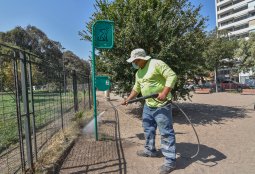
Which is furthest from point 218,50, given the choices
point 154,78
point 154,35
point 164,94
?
point 164,94

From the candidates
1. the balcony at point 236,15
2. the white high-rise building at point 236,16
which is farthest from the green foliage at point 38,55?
the balcony at point 236,15

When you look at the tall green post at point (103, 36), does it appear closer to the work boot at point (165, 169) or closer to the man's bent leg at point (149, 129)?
the man's bent leg at point (149, 129)

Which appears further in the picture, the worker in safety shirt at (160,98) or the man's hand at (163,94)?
the worker in safety shirt at (160,98)

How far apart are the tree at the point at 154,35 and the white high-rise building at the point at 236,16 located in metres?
59.7

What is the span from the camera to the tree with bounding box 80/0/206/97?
1022cm

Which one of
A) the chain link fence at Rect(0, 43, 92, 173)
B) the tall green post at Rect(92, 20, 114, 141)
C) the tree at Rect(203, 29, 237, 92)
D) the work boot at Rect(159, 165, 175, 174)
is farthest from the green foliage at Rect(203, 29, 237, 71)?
the work boot at Rect(159, 165, 175, 174)

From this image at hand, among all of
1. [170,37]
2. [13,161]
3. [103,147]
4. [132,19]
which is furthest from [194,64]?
[13,161]

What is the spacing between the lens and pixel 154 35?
10375mm

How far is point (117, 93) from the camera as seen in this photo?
38.4ft

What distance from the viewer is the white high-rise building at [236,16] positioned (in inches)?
2881

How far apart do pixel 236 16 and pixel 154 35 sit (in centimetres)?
7587

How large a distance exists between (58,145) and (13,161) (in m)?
1.11

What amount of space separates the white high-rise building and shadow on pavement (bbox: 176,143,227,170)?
213 ft

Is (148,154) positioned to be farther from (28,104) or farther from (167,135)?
(28,104)
